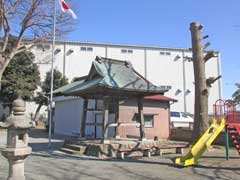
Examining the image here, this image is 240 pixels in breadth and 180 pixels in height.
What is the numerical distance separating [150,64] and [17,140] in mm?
39652

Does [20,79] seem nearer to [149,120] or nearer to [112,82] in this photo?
[149,120]

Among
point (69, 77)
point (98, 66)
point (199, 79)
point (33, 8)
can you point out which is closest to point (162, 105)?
point (199, 79)

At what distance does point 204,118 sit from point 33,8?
13437 mm

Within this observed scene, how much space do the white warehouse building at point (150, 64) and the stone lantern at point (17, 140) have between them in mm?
35791

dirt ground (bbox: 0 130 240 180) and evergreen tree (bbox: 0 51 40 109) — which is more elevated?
evergreen tree (bbox: 0 51 40 109)

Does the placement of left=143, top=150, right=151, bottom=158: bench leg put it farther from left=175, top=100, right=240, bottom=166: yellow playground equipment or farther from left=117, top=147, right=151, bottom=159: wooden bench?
left=175, top=100, right=240, bottom=166: yellow playground equipment

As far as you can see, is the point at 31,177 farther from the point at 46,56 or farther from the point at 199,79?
the point at 46,56

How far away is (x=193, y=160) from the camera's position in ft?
34.9

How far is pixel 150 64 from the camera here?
1759 inches

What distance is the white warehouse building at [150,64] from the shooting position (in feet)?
138

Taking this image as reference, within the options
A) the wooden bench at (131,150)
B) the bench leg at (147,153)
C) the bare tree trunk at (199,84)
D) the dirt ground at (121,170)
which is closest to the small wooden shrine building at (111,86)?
the wooden bench at (131,150)

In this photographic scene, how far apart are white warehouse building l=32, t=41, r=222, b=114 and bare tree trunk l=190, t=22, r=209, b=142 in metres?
26.4

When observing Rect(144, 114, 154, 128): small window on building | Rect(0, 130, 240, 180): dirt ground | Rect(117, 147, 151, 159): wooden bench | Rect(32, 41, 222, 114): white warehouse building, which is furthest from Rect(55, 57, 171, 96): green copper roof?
Rect(32, 41, 222, 114): white warehouse building

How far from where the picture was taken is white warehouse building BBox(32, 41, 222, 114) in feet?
138
